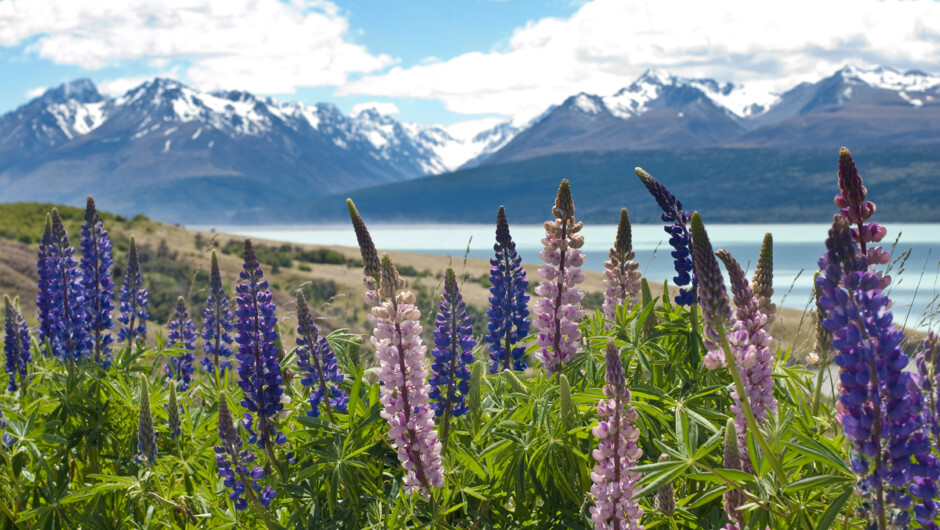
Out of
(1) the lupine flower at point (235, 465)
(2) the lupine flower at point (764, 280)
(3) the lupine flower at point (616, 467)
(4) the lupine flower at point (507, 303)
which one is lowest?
(1) the lupine flower at point (235, 465)

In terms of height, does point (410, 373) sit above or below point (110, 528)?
above

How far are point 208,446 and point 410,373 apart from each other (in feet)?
4.46

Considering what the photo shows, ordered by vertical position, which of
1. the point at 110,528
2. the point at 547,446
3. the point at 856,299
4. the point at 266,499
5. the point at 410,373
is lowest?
the point at 110,528

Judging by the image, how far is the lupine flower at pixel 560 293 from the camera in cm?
338

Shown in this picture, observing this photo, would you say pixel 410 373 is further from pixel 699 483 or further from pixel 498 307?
pixel 498 307

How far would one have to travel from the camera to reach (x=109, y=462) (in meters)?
4.09

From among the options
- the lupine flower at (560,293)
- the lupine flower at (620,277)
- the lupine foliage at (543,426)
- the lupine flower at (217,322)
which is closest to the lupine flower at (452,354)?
the lupine foliage at (543,426)

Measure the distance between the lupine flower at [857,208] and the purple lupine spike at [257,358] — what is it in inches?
85.3

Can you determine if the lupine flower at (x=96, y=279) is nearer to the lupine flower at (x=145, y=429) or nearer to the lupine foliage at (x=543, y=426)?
the lupine foliage at (x=543, y=426)

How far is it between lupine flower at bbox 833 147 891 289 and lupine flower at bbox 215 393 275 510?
220cm

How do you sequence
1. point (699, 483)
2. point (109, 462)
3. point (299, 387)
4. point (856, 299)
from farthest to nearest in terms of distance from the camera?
point (299, 387) → point (109, 462) → point (699, 483) → point (856, 299)

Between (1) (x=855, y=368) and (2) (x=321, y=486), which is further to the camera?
(2) (x=321, y=486)

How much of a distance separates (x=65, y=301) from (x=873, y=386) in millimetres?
4565

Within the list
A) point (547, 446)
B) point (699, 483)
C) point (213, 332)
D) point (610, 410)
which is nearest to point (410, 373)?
point (547, 446)
